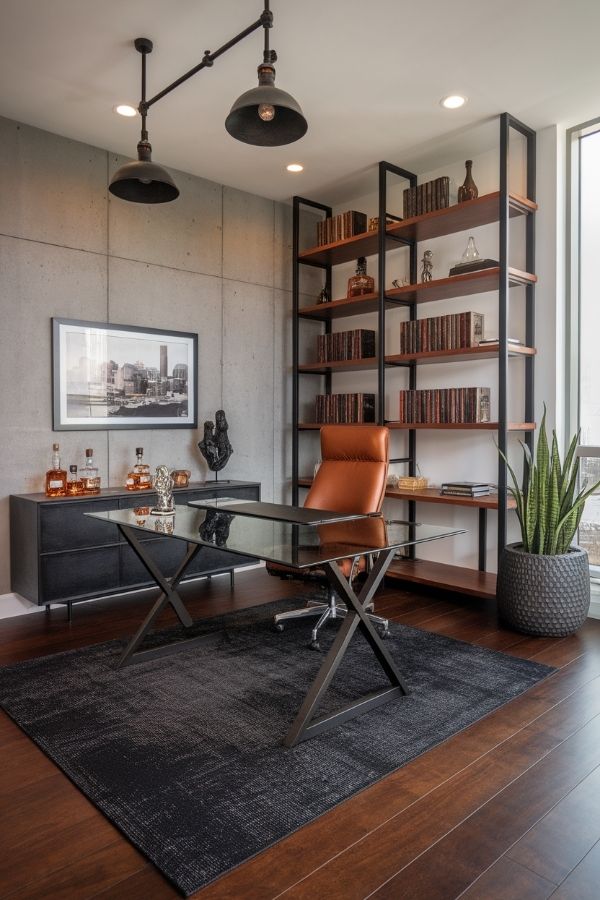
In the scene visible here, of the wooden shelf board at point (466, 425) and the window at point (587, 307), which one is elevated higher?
the window at point (587, 307)

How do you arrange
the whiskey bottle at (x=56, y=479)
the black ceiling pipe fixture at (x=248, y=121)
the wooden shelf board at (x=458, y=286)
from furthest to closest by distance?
the wooden shelf board at (x=458, y=286) → the whiskey bottle at (x=56, y=479) → the black ceiling pipe fixture at (x=248, y=121)

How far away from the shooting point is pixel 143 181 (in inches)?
113

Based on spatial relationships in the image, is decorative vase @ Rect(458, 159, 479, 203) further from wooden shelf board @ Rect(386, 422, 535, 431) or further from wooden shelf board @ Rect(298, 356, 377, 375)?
wooden shelf board @ Rect(386, 422, 535, 431)

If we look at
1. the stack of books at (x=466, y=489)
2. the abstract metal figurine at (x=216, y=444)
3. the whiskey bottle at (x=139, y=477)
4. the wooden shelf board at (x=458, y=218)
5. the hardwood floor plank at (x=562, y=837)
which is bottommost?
the hardwood floor plank at (x=562, y=837)

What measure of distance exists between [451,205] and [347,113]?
0.97 m

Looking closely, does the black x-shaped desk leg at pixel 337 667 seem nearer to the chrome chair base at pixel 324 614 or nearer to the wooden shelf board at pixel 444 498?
the chrome chair base at pixel 324 614

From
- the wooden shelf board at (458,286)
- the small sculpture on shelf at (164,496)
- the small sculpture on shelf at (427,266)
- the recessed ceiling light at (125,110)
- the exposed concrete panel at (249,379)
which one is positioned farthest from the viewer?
the exposed concrete panel at (249,379)

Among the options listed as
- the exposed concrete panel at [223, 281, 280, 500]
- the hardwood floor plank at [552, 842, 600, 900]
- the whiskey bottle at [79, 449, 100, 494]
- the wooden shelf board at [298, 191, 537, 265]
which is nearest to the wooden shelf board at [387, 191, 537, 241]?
the wooden shelf board at [298, 191, 537, 265]

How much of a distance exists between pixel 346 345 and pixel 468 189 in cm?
143

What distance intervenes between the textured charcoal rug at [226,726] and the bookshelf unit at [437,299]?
95cm

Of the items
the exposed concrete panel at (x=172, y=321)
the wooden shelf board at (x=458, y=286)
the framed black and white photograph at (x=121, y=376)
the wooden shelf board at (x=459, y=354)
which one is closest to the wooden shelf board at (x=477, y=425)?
the wooden shelf board at (x=459, y=354)

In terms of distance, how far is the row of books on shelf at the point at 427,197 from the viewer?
4125mm

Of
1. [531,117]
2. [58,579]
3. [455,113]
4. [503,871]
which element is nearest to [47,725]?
[58,579]

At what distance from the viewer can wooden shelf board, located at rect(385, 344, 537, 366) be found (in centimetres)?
383
